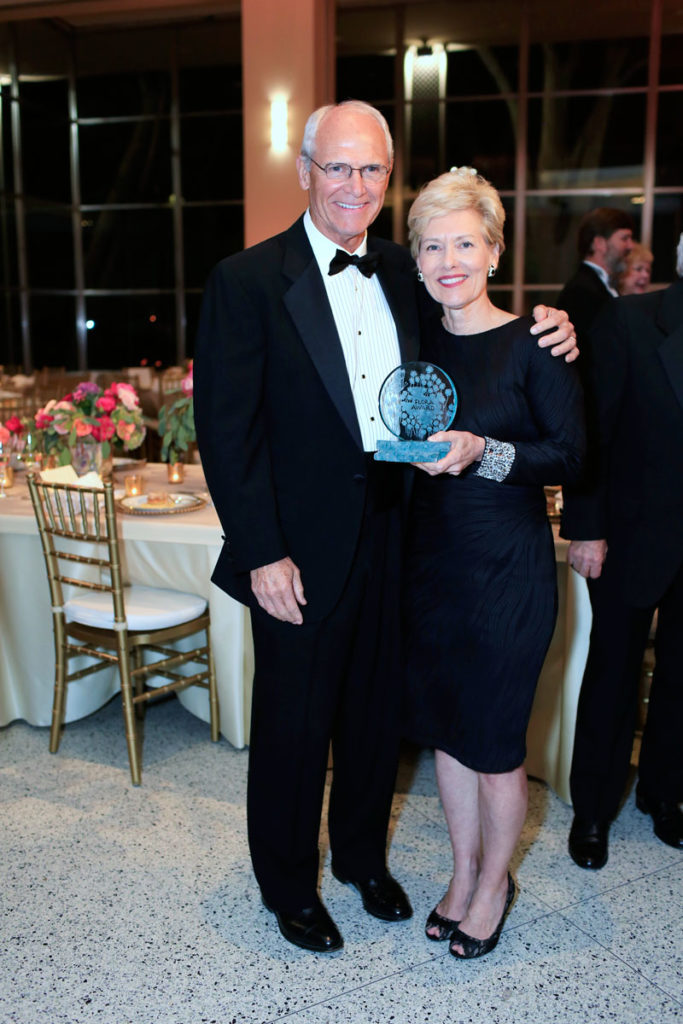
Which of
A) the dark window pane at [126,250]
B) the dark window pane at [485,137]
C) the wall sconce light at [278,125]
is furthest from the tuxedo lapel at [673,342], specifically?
the dark window pane at [126,250]

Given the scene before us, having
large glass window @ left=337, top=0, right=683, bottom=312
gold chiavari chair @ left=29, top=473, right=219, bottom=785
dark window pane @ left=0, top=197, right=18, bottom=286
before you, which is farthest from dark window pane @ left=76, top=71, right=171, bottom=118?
gold chiavari chair @ left=29, top=473, right=219, bottom=785

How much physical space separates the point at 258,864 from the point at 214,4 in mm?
9219

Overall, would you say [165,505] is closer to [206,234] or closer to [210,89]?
[206,234]

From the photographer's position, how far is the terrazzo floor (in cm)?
203

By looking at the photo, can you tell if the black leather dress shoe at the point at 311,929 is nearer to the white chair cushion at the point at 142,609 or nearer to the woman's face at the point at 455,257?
the white chair cushion at the point at 142,609

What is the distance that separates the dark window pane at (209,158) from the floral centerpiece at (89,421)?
26.6 ft

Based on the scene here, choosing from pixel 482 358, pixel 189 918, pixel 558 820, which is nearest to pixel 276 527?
pixel 482 358

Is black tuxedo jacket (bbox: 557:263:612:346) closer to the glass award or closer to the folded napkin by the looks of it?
the folded napkin

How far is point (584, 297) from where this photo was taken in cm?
479

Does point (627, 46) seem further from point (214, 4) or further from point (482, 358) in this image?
point (482, 358)

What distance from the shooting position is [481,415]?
6.45 ft

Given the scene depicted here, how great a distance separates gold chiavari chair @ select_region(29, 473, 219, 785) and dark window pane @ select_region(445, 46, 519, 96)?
8.59 metres

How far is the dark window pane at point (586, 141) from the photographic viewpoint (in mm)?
9758

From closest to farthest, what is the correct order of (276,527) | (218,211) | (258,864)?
1. (276,527)
2. (258,864)
3. (218,211)
